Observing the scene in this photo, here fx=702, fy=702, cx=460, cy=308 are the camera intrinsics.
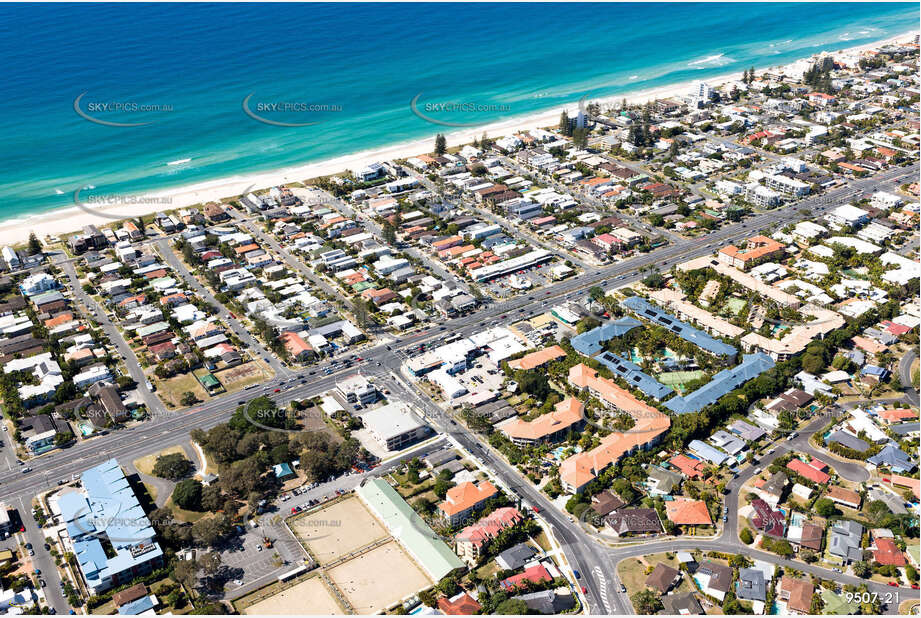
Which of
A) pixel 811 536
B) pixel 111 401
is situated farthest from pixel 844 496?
pixel 111 401

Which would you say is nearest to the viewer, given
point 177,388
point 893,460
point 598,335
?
point 893,460

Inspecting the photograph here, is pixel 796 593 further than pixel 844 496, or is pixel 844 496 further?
pixel 844 496

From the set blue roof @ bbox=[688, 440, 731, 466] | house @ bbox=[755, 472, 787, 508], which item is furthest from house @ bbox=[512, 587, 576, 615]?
blue roof @ bbox=[688, 440, 731, 466]

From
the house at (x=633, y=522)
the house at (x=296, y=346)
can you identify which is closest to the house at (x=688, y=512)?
the house at (x=633, y=522)

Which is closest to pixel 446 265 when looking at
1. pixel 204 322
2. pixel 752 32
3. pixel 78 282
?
pixel 204 322

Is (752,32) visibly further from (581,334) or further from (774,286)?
(581,334)

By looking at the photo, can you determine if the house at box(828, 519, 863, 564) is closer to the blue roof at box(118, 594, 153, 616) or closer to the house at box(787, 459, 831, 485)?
the house at box(787, 459, 831, 485)

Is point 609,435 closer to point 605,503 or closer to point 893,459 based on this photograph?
point 605,503

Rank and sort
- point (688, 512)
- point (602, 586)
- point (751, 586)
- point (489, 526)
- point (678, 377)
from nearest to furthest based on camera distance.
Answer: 1. point (751, 586)
2. point (602, 586)
3. point (489, 526)
4. point (688, 512)
5. point (678, 377)
